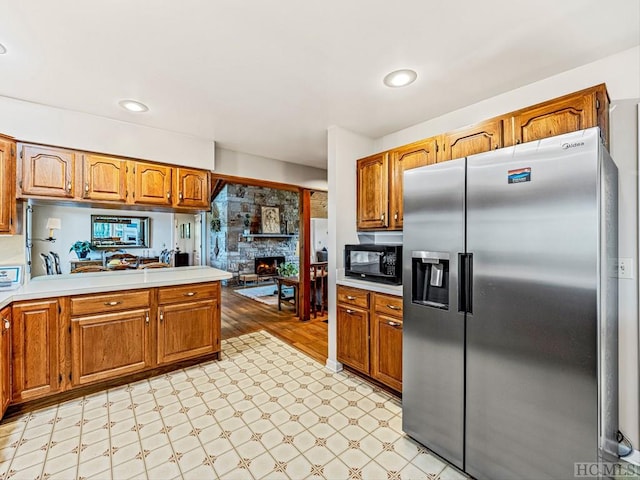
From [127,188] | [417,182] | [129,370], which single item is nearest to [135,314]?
[129,370]

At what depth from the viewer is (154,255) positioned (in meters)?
4.55

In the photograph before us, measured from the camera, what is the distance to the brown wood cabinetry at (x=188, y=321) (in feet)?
9.12

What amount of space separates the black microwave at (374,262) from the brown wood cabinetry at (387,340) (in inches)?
7.0

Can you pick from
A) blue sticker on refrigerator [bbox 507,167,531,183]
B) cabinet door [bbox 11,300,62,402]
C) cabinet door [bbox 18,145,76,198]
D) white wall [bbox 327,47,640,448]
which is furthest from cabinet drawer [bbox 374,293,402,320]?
cabinet door [bbox 18,145,76,198]

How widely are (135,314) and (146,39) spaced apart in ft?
7.02

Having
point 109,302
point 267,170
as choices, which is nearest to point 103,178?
point 109,302

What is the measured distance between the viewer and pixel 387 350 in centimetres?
244

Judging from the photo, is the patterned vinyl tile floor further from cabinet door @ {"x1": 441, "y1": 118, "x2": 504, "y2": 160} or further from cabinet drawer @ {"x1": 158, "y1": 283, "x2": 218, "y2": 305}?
cabinet door @ {"x1": 441, "y1": 118, "x2": 504, "y2": 160}

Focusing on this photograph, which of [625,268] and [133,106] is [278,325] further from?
[625,268]

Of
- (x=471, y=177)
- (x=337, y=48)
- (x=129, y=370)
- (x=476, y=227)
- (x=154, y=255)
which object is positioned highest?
(x=337, y=48)

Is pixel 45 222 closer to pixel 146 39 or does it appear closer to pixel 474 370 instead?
pixel 146 39

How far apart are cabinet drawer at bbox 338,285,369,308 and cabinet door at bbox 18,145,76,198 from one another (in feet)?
8.65

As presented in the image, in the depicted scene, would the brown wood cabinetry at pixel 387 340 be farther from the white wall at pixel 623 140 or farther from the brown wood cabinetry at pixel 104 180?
the brown wood cabinetry at pixel 104 180

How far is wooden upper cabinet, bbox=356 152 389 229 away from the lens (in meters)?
2.84
